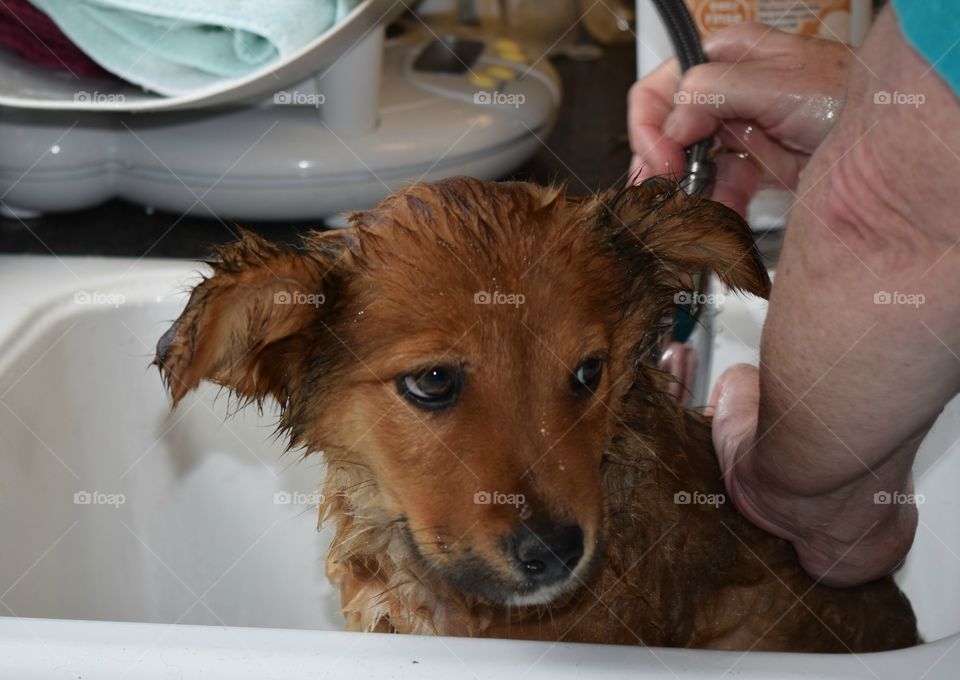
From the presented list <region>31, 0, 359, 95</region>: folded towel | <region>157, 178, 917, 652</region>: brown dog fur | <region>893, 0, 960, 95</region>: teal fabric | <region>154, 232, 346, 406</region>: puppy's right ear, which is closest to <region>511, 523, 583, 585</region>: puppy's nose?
<region>157, 178, 917, 652</region>: brown dog fur

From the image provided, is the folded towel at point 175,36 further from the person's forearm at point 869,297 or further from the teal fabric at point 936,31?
the teal fabric at point 936,31

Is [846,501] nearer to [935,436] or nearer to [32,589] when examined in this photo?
[935,436]

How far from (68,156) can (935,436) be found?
2664mm

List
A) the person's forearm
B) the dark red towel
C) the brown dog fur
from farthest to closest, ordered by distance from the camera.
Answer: the dark red towel, the brown dog fur, the person's forearm

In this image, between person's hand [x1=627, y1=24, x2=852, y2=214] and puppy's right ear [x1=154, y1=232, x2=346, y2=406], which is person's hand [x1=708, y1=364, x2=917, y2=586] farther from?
puppy's right ear [x1=154, y1=232, x2=346, y2=406]

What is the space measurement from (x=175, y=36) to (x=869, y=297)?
2.39 m

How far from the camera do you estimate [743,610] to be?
65.0 inches

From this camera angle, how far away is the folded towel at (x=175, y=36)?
2955mm

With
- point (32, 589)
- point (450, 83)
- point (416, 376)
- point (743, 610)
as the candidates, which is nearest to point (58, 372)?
point (32, 589)

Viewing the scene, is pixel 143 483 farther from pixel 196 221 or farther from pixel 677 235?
pixel 196 221

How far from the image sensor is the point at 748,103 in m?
1.95

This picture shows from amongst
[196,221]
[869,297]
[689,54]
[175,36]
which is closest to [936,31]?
[869,297]

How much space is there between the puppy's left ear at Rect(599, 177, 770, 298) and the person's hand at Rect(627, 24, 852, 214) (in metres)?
0.27

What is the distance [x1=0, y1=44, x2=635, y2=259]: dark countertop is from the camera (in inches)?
140
